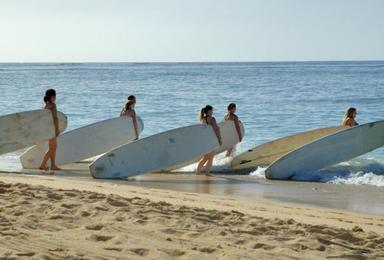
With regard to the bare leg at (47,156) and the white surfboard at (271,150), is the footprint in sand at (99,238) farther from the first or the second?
the white surfboard at (271,150)

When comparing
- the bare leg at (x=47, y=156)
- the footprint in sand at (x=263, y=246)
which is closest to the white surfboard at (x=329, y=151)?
the bare leg at (x=47, y=156)

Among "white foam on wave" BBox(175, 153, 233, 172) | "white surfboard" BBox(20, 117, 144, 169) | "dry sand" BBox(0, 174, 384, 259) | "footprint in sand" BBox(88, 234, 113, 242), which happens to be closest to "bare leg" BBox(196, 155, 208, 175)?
"white foam on wave" BBox(175, 153, 233, 172)

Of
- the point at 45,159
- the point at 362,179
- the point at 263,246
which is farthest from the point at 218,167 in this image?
the point at 263,246

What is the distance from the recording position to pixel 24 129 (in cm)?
1405

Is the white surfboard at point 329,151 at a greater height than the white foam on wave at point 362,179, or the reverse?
the white surfboard at point 329,151

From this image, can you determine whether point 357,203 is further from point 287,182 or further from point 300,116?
point 300,116

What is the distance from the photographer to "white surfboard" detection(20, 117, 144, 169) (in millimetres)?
14297

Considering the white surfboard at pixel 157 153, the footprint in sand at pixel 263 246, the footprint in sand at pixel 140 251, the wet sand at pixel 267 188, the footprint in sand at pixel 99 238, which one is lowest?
the wet sand at pixel 267 188

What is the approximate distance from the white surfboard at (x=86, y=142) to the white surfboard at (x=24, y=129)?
0.33m

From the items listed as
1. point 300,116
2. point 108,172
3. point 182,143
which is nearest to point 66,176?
point 108,172

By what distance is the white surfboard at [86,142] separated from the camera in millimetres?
14297

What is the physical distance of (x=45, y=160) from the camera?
13.5 m

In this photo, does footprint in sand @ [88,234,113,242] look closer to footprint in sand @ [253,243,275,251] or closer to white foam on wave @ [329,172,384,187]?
footprint in sand @ [253,243,275,251]

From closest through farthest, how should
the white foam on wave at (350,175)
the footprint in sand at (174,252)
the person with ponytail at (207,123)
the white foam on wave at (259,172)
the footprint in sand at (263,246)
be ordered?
the footprint in sand at (174,252) < the footprint in sand at (263,246) < the white foam on wave at (350,175) < the person with ponytail at (207,123) < the white foam on wave at (259,172)
